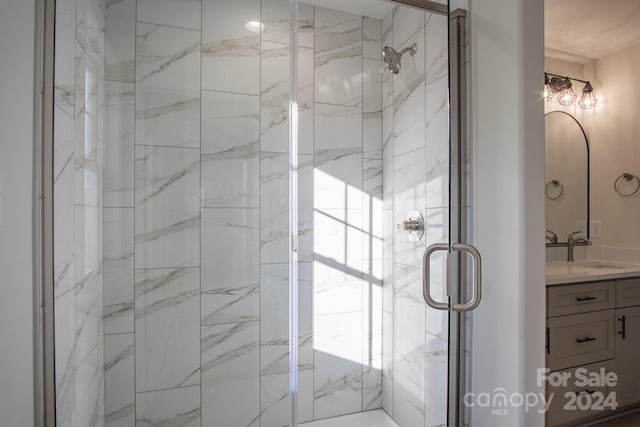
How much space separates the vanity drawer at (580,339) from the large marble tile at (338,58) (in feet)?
5.64

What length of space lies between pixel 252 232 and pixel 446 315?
0.96 meters

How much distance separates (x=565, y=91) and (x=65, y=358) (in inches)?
137

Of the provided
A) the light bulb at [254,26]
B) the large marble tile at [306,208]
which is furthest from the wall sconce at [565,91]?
the light bulb at [254,26]

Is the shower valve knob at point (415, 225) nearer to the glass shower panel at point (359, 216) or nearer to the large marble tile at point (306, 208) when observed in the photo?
the glass shower panel at point (359, 216)

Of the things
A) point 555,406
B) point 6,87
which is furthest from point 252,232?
point 555,406

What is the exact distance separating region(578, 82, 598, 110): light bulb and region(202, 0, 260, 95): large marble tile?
2.71m

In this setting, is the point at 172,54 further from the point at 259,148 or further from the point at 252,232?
the point at 252,232

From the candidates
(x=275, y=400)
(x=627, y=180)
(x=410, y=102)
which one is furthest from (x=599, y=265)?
(x=275, y=400)

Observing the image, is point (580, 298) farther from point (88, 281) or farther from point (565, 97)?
point (88, 281)

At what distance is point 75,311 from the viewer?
1125 mm

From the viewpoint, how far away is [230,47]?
1273mm

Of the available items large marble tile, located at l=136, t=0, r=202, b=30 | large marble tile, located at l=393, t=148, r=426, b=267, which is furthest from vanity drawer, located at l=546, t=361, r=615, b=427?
large marble tile, located at l=136, t=0, r=202, b=30

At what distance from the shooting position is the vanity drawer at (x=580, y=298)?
176 cm

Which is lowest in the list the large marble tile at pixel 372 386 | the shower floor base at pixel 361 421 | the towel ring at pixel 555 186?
the shower floor base at pixel 361 421
